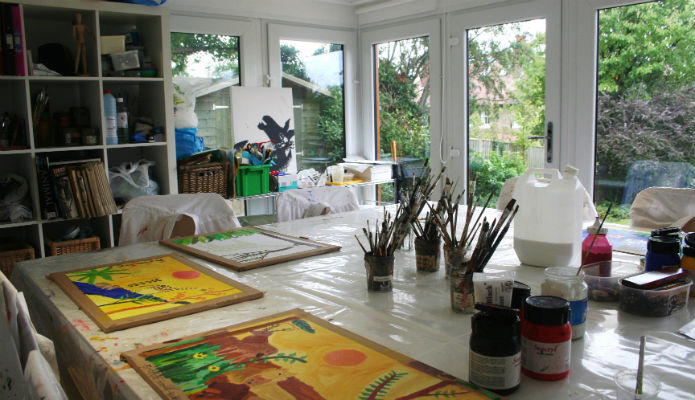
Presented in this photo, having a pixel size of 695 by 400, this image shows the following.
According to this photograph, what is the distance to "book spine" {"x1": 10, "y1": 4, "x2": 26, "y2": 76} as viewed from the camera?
9.61ft

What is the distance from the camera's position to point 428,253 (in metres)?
1.67

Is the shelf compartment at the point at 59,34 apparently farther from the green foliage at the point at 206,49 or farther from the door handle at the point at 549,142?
the door handle at the point at 549,142

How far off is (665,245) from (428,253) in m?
0.63

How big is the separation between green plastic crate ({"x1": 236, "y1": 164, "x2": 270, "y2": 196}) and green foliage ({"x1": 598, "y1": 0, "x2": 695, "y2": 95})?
2.32 m

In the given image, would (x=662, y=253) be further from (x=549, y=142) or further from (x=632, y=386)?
(x=549, y=142)

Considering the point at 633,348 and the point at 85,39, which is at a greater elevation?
the point at 85,39

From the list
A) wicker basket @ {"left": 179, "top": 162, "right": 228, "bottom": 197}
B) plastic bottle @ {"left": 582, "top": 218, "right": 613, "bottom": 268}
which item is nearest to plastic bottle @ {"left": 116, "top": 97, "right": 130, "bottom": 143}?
wicker basket @ {"left": 179, "top": 162, "right": 228, "bottom": 197}

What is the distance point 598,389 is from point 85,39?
3.32 m

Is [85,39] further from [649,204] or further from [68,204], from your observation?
[649,204]

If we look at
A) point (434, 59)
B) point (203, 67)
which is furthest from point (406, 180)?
point (203, 67)

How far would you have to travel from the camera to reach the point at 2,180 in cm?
313

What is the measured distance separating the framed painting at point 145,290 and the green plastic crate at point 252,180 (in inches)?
83.6

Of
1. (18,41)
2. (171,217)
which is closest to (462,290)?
(171,217)

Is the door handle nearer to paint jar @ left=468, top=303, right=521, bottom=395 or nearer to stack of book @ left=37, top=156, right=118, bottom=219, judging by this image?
stack of book @ left=37, top=156, right=118, bottom=219
